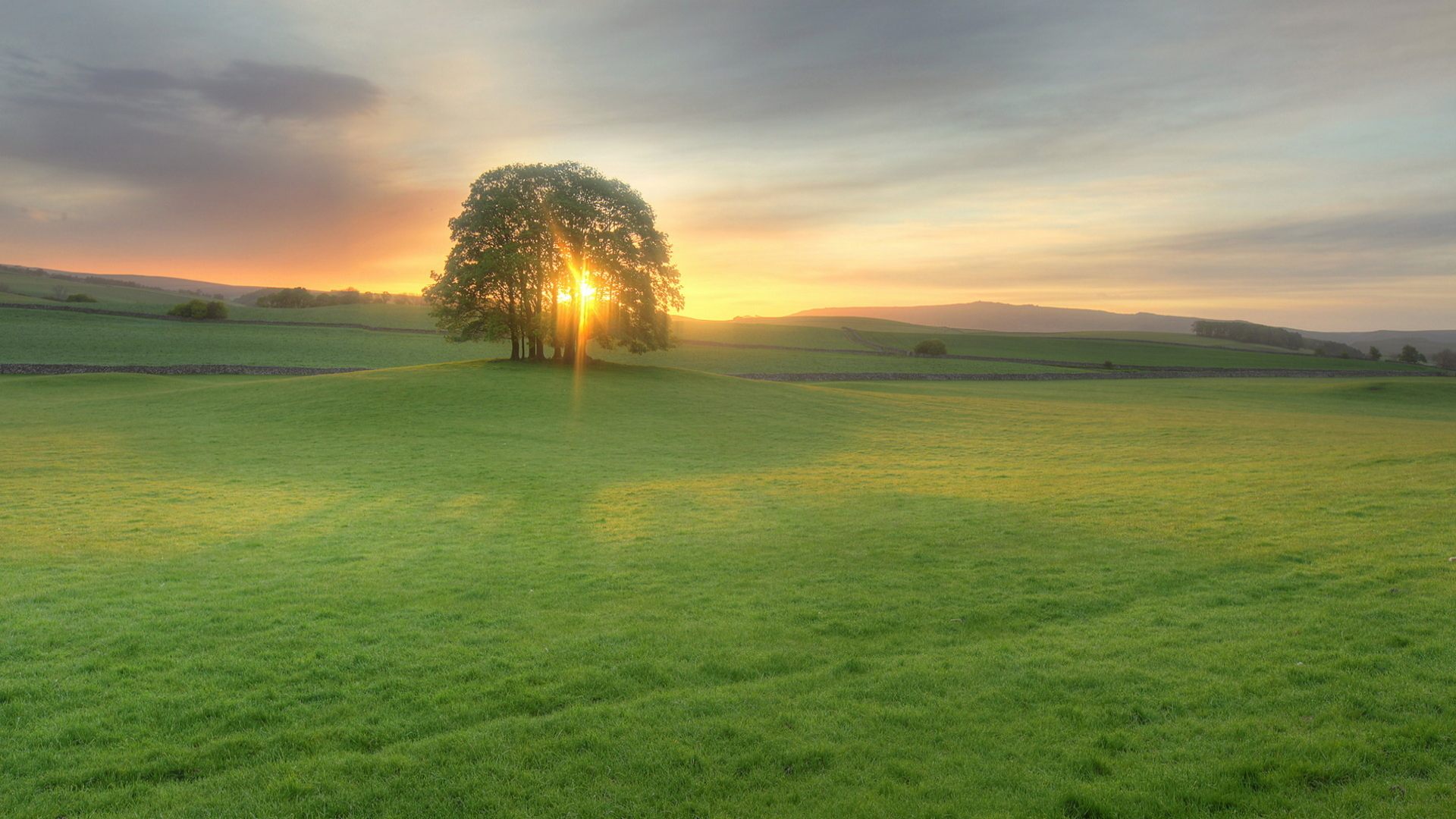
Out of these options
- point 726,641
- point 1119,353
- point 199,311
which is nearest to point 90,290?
point 199,311

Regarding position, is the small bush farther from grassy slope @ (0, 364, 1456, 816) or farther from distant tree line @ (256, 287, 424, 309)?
grassy slope @ (0, 364, 1456, 816)

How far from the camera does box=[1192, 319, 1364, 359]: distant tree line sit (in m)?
166

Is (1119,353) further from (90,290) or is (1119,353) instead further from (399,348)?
(90,290)

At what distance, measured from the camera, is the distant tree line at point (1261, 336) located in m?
166

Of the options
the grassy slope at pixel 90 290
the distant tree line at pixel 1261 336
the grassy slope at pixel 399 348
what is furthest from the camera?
the distant tree line at pixel 1261 336

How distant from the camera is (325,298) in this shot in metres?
143

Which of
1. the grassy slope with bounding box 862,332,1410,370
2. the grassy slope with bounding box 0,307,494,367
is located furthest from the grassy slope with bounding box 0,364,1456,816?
→ the grassy slope with bounding box 862,332,1410,370

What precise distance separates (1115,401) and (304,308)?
130 meters

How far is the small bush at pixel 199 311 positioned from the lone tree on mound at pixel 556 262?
211 ft

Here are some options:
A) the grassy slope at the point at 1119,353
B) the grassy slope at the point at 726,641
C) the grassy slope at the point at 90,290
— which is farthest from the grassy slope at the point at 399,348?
the grassy slope at the point at 726,641

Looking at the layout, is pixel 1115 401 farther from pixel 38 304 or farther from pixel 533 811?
pixel 38 304

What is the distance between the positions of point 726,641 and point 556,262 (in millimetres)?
49227

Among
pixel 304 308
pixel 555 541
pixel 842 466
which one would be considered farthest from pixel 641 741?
pixel 304 308

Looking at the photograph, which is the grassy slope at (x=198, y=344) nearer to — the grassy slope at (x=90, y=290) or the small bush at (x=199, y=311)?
the small bush at (x=199, y=311)
